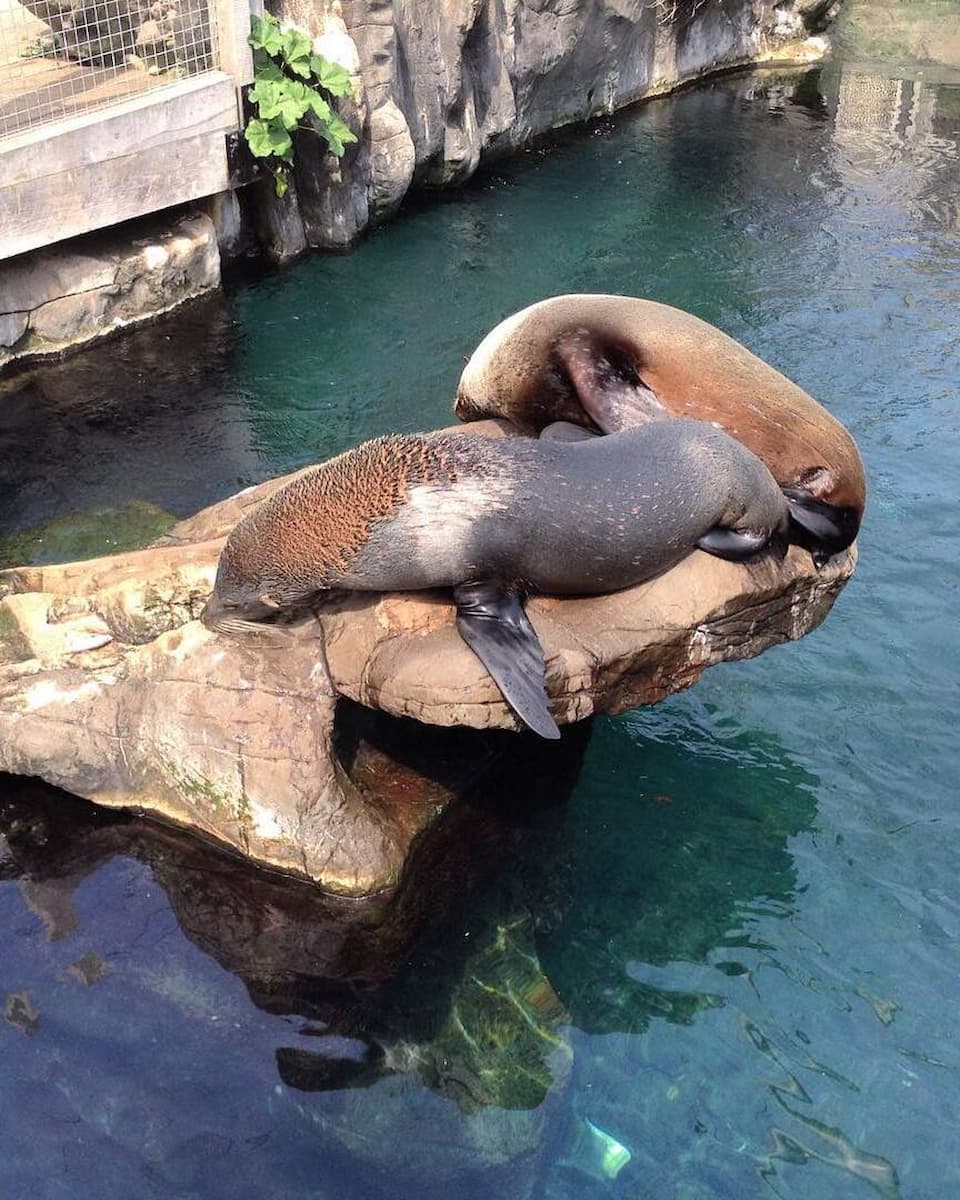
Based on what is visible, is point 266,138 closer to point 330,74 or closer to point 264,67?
point 264,67

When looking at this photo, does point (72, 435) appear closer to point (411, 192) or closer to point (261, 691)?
point (261, 691)

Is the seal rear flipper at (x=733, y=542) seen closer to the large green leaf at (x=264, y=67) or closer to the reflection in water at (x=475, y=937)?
the reflection in water at (x=475, y=937)

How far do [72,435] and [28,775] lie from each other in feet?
14.7

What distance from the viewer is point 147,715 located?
504cm

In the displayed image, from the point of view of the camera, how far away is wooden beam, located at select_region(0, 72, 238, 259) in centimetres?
912

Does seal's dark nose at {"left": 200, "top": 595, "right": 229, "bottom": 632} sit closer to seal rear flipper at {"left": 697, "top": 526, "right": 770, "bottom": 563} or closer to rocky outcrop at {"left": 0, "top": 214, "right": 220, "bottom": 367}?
seal rear flipper at {"left": 697, "top": 526, "right": 770, "bottom": 563}

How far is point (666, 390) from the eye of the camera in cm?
606

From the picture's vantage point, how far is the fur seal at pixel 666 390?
583 cm

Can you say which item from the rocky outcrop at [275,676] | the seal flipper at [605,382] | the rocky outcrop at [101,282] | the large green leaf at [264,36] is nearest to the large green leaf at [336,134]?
the large green leaf at [264,36]

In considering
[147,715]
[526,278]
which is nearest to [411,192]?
[526,278]

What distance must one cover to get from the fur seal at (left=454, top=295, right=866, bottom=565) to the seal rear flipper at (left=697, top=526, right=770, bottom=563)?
0.54 meters

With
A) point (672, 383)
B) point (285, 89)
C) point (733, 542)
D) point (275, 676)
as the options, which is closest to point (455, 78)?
point (285, 89)

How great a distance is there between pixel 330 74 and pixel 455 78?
8.70ft

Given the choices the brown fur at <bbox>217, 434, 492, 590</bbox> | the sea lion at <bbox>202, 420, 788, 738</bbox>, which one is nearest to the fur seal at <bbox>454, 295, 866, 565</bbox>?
the sea lion at <bbox>202, 420, 788, 738</bbox>
